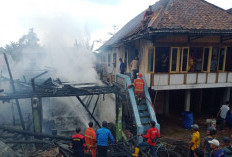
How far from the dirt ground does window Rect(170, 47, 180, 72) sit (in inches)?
141

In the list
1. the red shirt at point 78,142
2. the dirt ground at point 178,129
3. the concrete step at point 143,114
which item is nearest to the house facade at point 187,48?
the dirt ground at point 178,129

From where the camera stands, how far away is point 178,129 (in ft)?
32.3

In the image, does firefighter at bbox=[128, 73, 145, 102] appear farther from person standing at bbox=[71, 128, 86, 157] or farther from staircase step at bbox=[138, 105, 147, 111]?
person standing at bbox=[71, 128, 86, 157]

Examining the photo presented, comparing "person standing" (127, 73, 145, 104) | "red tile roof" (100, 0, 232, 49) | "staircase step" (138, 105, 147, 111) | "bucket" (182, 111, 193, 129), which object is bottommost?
"bucket" (182, 111, 193, 129)

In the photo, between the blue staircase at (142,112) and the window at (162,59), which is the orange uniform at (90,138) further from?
the window at (162,59)

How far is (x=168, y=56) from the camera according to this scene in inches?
382

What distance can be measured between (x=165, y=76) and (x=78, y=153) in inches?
248

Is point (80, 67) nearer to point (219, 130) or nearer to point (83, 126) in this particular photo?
point (83, 126)

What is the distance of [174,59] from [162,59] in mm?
730

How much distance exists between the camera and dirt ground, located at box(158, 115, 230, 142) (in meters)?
8.95

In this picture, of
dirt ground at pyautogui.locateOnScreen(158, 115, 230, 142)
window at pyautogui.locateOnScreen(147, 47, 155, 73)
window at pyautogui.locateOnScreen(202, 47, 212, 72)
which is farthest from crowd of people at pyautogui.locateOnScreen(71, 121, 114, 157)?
window at pyautogui.locateOnScreen(202, 47, 212, 72)

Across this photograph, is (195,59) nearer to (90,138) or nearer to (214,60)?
(214,60)

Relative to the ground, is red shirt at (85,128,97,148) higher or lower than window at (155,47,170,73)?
lower

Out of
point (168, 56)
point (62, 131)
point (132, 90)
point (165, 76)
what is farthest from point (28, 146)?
point (168, 56)
